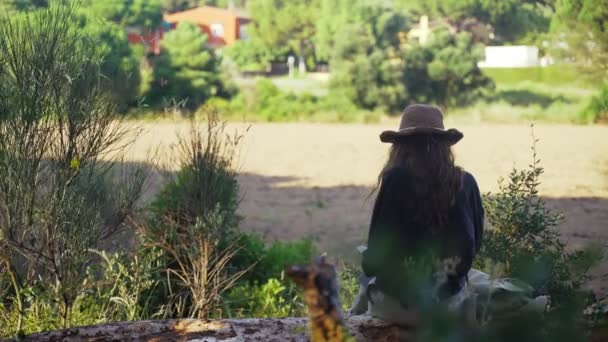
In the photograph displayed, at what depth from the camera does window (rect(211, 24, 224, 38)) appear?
42.4 metres

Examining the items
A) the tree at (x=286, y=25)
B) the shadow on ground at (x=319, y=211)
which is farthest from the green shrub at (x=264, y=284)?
the tree at (x=286, y=25)

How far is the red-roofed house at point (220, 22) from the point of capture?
135ft

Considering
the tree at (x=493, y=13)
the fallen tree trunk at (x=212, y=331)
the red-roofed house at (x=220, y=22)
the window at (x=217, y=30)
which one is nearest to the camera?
the fallen tree trunk at (x=212, y=331)

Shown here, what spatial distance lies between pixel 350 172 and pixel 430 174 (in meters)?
14.1

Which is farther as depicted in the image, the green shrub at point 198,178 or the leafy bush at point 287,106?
the leafy bush at point 287,106

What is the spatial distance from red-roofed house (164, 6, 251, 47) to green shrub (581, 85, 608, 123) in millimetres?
22057

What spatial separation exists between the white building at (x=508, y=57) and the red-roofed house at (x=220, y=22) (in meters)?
14.1

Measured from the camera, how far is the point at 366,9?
3181 cm

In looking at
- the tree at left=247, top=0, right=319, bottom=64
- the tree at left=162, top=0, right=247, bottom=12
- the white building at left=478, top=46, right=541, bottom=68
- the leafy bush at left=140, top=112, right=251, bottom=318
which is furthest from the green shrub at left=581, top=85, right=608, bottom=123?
the tree at left=162, top=0, right=247, bottom=12

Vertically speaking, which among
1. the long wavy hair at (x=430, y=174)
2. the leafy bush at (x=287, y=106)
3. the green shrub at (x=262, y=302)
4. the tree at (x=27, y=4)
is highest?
the tree at (x=27, y=4)

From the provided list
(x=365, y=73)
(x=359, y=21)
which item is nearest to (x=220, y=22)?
(x=359, y=21)

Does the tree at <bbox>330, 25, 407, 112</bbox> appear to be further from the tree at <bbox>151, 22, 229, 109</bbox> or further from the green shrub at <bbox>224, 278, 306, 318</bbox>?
the green shrub at <bbox>224, 278, 306, 318</bbox>

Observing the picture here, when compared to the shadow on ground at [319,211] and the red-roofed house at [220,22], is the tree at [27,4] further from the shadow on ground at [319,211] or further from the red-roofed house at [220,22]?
the red-roofed house at [220,22]

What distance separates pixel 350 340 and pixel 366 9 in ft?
104
